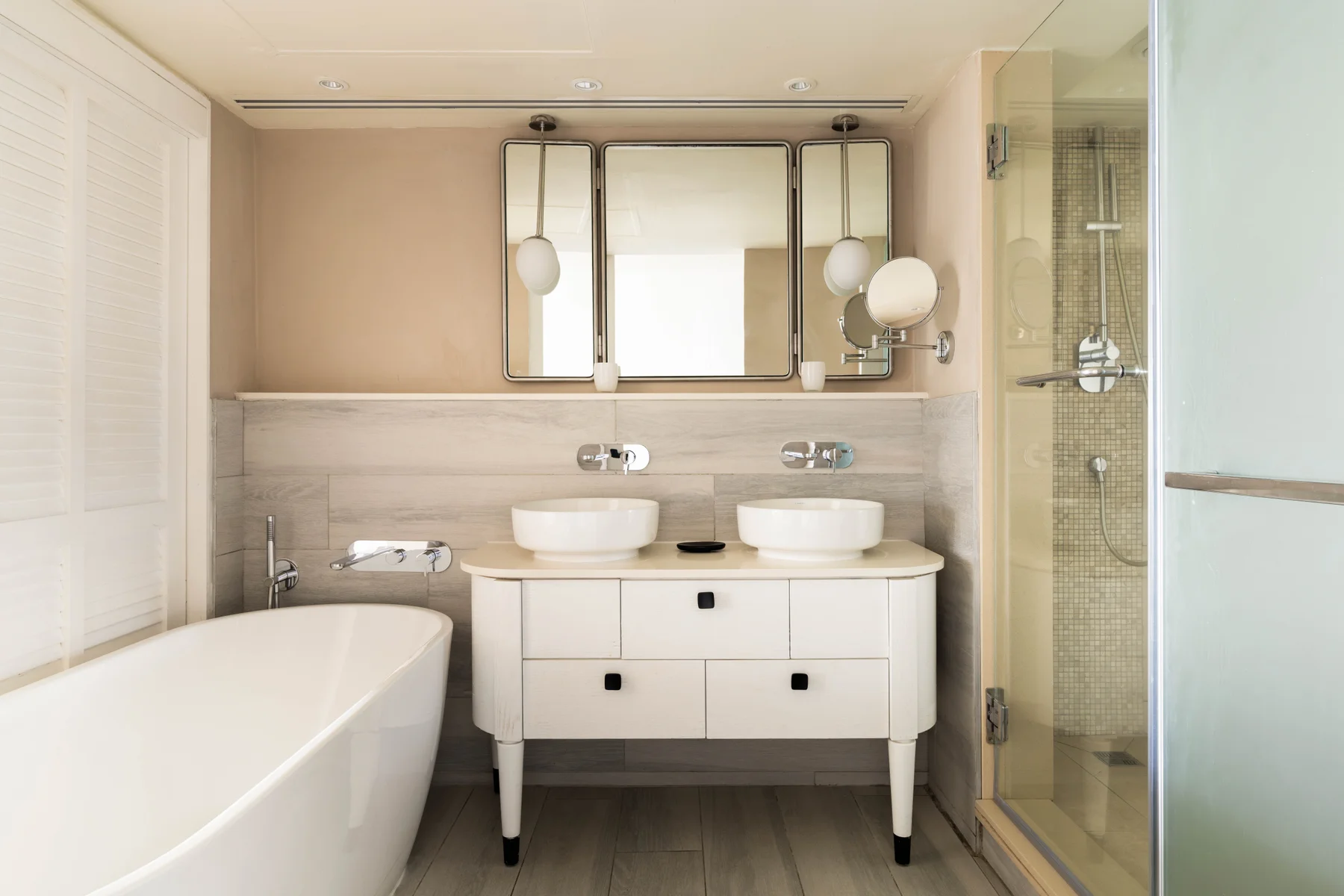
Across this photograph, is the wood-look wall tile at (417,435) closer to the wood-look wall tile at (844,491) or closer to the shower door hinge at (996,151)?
the wood-look wall tile at (844,491)

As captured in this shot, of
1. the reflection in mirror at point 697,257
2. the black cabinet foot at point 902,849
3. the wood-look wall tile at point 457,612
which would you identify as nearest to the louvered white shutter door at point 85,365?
the wood-look wall tile at point 457,612

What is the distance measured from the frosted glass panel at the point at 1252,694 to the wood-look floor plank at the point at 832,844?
31.5 inches

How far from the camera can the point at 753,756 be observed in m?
2.50

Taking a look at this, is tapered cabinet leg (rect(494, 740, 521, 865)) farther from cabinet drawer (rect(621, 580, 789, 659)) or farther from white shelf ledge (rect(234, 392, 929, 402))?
white shelf ledge (rect(234, 392, 929, 402))

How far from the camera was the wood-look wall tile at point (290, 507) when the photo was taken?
2.49m

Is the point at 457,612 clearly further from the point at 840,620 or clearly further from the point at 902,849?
the point at 902,849

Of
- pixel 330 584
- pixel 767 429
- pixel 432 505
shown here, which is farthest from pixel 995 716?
pixel 330 584

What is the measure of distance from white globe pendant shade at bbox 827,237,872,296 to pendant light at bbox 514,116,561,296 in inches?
35.4

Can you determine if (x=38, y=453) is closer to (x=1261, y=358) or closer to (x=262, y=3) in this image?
(x=262, y=3)

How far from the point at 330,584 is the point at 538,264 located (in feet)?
3.99

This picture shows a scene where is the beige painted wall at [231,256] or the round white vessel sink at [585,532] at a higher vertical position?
the beige painted wall at [231,256]

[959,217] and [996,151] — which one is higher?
[996,151]

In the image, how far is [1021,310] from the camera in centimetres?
187

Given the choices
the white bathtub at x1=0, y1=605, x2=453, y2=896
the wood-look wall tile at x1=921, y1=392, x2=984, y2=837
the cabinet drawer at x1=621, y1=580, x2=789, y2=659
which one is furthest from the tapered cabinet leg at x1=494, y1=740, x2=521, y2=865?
the wood-look wall tile at x1=921, y1=392, x2=984, y2=837
